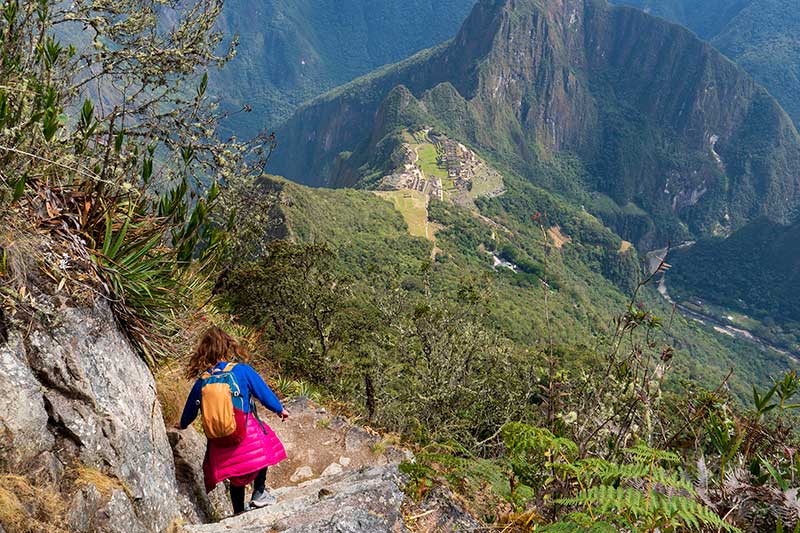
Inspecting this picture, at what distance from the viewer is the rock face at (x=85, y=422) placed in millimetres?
3209

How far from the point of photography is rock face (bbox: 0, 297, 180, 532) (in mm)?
3209

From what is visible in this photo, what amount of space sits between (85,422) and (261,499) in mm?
1841

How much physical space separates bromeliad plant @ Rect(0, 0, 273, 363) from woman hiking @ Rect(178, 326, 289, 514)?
0.70 metres

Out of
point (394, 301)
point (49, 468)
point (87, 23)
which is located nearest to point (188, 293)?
point (49, 468)

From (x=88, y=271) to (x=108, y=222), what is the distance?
0.43m

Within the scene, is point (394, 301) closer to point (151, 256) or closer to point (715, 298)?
point (151, 256)

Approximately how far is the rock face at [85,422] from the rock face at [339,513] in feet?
2.03

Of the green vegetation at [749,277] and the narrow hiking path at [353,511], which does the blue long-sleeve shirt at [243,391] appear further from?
the green vegetation at [749,277]

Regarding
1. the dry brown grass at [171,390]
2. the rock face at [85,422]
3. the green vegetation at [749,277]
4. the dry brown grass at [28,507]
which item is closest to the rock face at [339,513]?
the rock face at [85,422]

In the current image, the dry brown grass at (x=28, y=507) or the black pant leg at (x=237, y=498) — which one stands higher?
the dry brown grass at (x=28, y=507)

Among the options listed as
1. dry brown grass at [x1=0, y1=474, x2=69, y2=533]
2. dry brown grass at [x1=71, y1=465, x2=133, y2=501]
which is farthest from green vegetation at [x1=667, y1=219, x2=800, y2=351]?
dry brown grass at [x1=0, y1=474, x2=69, y2=533]

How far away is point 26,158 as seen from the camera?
158 inches

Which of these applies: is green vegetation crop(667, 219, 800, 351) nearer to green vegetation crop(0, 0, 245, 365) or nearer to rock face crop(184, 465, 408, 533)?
rock face crop(184, 465, 408, 533)

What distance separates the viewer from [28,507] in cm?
289
